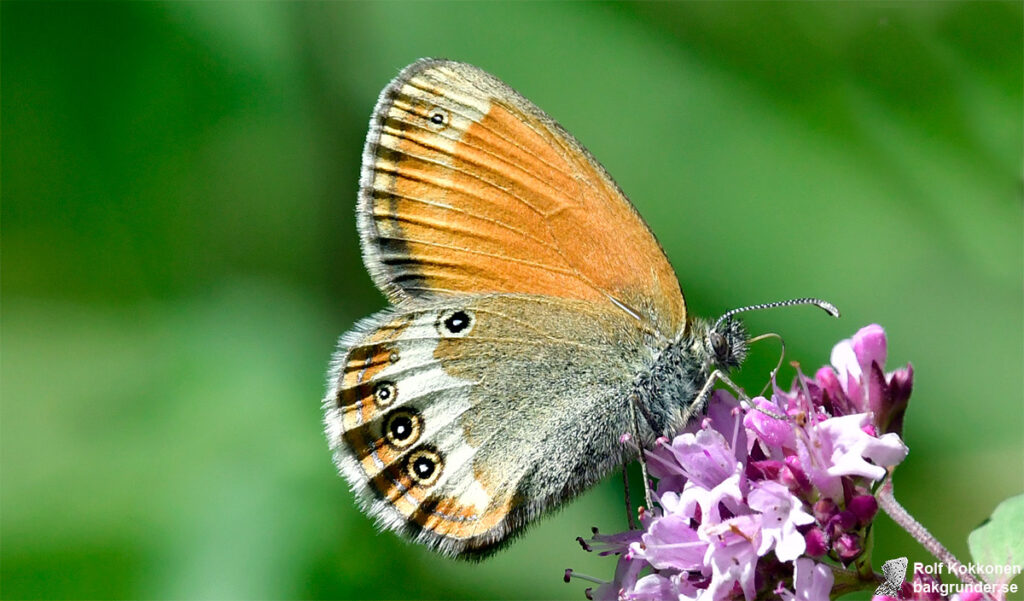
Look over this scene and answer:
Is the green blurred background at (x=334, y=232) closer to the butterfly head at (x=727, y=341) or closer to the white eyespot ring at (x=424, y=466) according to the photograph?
the butterfly head at (x=727, y=341)

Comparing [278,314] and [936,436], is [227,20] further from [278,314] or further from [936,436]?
[936,436]

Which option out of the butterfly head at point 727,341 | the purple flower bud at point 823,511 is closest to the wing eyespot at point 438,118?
the butterfly head at point 727,341

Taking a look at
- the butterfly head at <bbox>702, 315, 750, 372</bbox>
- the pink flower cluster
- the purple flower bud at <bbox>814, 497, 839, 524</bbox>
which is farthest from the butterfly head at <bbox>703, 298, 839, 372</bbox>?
the purple flower bud at <bbox>814, 497, 839, 524</bbox>

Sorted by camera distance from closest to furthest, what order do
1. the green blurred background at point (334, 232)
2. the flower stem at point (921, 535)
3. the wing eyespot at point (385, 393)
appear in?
the flower stem at point (921, 535) < the wing eyespot at point (385, 393) < the green blurred background at point (334, 232)

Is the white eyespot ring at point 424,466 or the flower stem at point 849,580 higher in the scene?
the flower stem at point 849,580

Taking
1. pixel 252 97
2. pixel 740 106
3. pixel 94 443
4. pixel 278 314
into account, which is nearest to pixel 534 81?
pixel 740 106

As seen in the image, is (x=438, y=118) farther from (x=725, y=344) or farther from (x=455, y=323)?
(x=725, y=344)
